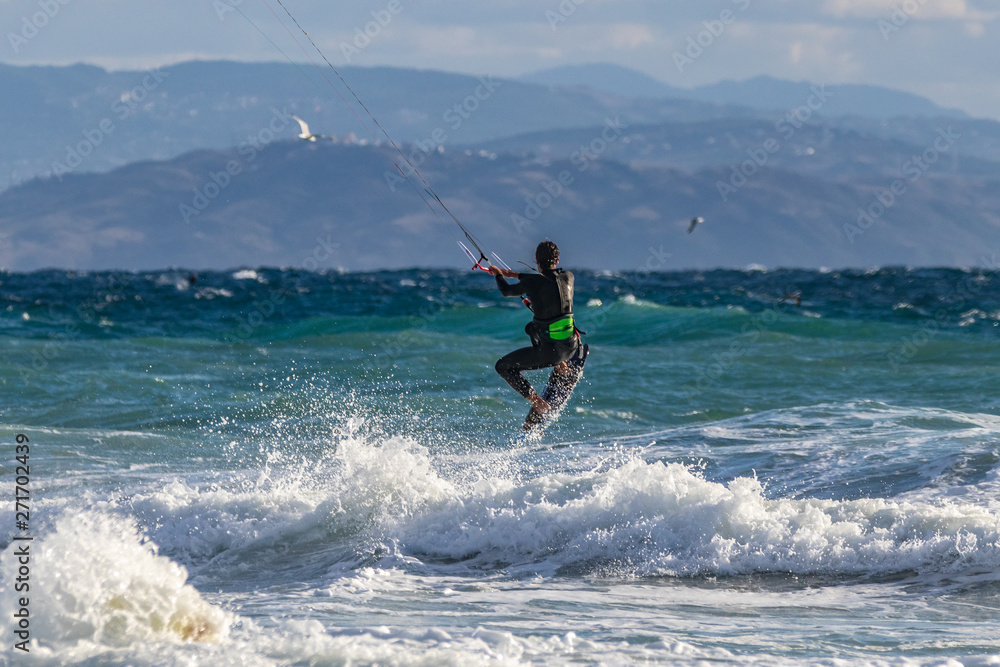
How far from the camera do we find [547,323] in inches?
451

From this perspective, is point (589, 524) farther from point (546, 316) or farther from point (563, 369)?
point (546, 316)

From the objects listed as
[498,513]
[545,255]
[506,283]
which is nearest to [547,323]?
[545,255]

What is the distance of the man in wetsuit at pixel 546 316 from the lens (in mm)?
11188

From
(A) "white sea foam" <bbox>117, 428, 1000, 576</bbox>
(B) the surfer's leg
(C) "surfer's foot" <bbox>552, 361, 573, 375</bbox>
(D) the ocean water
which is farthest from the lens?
(C) "surfer's foot" <bbox>552, 361, 573, 375</bbox>

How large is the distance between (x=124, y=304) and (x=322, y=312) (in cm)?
1040

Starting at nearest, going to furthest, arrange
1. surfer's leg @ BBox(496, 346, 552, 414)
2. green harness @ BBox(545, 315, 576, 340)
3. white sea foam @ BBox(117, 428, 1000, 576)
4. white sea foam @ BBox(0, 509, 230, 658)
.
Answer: white sea foam @ BBox(0, 509, 230, 658) → white sea foam @ BBox(117, 428, 1000, 576) → green harness @ BBox(545, 315, 576, 340) → surfer's leg @ BBox(496, 346, 552, 414)

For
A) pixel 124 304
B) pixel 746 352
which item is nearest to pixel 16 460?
pixel 746 352

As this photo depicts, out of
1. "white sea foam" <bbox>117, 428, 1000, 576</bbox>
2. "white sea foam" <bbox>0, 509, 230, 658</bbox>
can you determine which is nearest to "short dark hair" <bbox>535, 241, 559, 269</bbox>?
"white sea foam" <bbox>117, 428, 1000, 576</bbox>

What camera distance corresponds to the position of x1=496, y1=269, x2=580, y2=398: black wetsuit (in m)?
11.2

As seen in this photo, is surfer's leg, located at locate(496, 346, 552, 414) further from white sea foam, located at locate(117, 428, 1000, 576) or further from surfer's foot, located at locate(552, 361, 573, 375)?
white sea foam, located at locate(117, 428, 1000, 576)

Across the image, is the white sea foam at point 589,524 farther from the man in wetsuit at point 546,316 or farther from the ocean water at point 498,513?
the man in wetsuit at point 546,316

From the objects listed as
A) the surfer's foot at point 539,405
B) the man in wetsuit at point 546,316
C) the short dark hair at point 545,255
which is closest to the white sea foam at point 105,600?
the man in wetsuit at point 546,316

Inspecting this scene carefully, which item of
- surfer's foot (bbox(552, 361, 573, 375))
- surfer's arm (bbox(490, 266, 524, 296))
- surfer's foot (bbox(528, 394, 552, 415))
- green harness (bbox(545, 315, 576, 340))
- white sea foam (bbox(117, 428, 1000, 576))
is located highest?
surfer's arm (bbox(490, 266, 524, 296))

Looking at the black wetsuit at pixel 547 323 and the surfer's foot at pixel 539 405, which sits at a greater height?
the black wetsuit at pixel 547 323
